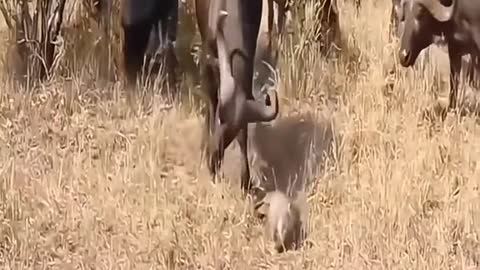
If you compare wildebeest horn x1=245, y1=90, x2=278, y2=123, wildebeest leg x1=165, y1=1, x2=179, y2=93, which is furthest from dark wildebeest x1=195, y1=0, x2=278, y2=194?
wildebeest leg x1=165, y1=1, x2=179, y2=93

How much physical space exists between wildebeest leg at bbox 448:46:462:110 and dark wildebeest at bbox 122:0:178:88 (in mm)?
521

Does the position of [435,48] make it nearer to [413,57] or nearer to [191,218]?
[413,57]

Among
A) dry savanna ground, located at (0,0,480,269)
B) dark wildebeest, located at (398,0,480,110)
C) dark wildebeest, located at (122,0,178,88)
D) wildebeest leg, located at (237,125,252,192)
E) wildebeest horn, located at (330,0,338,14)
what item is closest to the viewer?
dry savanna ground, located at (0,0,480,269)

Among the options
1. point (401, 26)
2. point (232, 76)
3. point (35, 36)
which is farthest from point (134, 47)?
point (401, 26)

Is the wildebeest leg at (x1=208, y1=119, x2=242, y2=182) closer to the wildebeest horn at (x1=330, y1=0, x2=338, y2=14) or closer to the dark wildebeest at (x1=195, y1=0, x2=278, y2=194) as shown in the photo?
the dark wildebeest at (x1=195, y1=0, x2=278, y2=194)

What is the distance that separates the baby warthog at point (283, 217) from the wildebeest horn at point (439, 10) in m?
0.45

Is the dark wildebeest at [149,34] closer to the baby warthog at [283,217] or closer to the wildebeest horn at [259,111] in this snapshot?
the wildebeest horn at [259,111]

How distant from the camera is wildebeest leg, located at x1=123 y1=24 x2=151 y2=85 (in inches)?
85.5

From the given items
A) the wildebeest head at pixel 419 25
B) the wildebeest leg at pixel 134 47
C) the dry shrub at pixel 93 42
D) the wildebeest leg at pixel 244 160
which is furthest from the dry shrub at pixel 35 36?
the wildebeest head at pixel 419 25

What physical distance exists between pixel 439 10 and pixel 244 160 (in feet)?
1.56

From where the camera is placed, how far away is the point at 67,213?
1907mm

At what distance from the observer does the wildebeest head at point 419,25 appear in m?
2.10

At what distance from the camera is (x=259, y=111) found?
76.7 inches

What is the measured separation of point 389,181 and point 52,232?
57 cm
